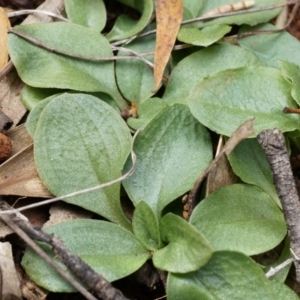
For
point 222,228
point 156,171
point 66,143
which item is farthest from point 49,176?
point 222,228

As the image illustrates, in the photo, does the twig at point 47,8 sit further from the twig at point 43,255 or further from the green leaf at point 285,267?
the green leaf at point 285,267

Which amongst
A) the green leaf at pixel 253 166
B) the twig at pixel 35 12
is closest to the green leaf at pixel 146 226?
the green leaf at pixel 253 166

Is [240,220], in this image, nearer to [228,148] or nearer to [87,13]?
[228,148]

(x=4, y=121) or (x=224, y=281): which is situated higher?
(x=4, y=121)

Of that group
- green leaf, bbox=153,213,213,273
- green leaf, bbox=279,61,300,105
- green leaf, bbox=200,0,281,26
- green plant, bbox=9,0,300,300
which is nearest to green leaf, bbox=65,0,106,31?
green plant, bbox=9,0,300,300

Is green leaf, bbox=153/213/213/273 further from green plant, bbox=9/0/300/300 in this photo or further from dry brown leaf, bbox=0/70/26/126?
dry brown leaf, bbox=0/70/26/126

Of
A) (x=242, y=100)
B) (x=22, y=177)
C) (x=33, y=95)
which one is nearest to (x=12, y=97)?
(x=33, y=95)

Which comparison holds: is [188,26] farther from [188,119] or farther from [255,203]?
[255,203]

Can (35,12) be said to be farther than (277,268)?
Yes
